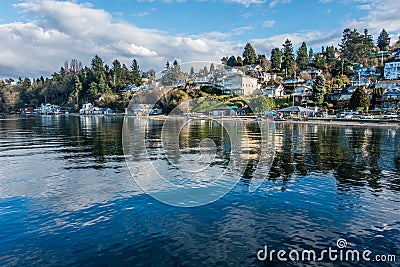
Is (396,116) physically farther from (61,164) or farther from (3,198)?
(3,198)

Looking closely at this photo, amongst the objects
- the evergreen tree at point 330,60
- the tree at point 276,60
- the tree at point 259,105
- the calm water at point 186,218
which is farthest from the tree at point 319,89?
the calm water at point 186,218

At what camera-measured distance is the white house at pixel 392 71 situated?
116m

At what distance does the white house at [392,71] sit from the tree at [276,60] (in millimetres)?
50455

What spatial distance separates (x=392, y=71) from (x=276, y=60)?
179 feet

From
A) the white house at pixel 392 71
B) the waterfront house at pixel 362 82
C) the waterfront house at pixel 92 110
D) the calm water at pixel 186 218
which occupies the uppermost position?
the white house at pixel 392 71

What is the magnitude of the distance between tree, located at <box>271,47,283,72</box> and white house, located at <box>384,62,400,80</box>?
50455 millimetres

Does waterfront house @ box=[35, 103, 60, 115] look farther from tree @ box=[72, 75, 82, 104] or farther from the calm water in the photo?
the calm water

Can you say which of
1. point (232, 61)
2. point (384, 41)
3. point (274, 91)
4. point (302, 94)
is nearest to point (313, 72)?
point (274, 91)

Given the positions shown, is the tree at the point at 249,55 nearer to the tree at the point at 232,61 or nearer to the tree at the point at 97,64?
the tree at the point at 232,61

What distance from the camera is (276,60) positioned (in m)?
150

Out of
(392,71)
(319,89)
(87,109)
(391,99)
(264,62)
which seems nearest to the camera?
(391,99)

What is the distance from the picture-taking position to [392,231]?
1098cm

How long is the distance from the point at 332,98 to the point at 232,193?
9618 centimetres

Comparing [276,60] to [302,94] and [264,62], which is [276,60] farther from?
[302,94]
